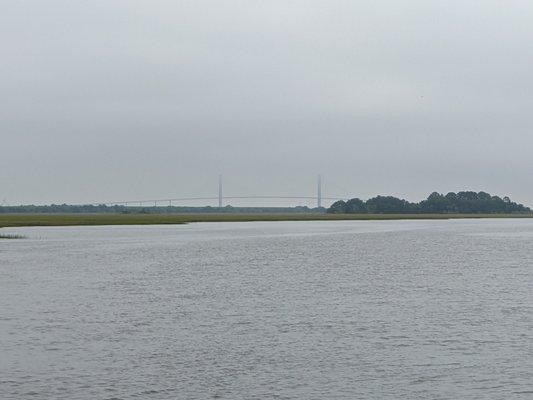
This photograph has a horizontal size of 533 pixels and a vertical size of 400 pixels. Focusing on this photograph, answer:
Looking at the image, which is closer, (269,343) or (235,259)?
(269,343)

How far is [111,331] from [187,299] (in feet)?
26.2

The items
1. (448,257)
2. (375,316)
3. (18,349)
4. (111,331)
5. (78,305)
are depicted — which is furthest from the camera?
(448,257)

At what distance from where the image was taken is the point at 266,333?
78.5 ft

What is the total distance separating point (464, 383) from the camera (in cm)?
1800

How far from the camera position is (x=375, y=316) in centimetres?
2733

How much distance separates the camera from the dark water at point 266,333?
17938 millimetres

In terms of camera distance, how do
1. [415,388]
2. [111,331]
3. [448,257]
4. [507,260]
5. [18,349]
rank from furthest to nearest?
1. [448,257]
2. [507,260]
3. [111,331]
4. [18,349]
5. [415,388]

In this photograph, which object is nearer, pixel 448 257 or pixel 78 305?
pixel 78 305

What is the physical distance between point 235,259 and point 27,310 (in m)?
26.7

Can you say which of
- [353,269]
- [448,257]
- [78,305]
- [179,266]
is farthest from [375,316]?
[448,257]

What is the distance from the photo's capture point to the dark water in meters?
17.9

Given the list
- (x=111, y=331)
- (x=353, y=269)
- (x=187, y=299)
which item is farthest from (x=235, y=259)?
(x=111, y=331)

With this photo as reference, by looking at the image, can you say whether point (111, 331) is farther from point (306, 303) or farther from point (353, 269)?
point (353, 269)

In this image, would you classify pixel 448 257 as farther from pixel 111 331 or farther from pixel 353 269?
pixel 111 331
